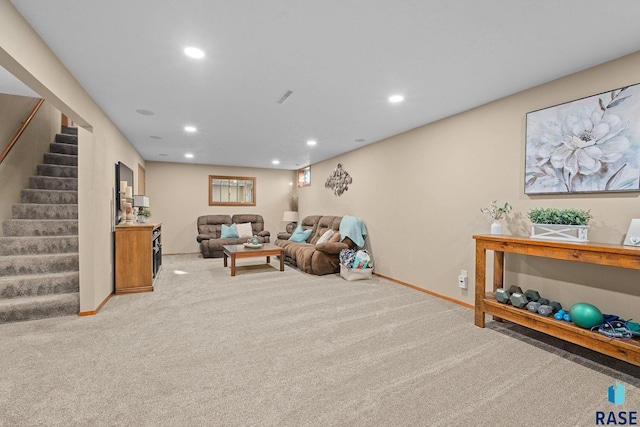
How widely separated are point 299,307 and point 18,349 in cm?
246

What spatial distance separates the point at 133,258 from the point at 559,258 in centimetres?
481

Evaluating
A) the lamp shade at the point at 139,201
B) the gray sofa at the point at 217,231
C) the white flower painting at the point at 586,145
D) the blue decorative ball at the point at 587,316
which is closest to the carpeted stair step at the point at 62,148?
the lamp shade at the point at 139,201

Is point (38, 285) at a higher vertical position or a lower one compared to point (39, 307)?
higher

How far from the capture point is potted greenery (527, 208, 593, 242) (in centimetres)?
234

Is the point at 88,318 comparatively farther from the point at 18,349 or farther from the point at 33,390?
the point at 33,390

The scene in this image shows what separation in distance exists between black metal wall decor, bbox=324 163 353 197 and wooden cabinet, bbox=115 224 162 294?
365 centimetres

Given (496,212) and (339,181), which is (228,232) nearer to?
(339,181)

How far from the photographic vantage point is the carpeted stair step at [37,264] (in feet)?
10.6

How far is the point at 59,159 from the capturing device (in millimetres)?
4598

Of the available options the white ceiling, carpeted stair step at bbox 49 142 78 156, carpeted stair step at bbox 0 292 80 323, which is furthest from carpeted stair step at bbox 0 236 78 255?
carpeted stair step at bbox 49 142 78 156

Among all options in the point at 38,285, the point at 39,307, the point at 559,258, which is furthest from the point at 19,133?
the point at 559,258

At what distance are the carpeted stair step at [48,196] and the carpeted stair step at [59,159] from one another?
64cm

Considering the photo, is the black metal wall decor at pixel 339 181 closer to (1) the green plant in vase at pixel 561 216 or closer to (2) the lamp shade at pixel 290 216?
(2) the lamp shade at pixel 290 216

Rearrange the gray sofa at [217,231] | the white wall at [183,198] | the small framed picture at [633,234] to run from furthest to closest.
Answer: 1. the white wall at [183,198]
2. the gray sofa at [217,231]
3. the small framed picture at [633,234]
